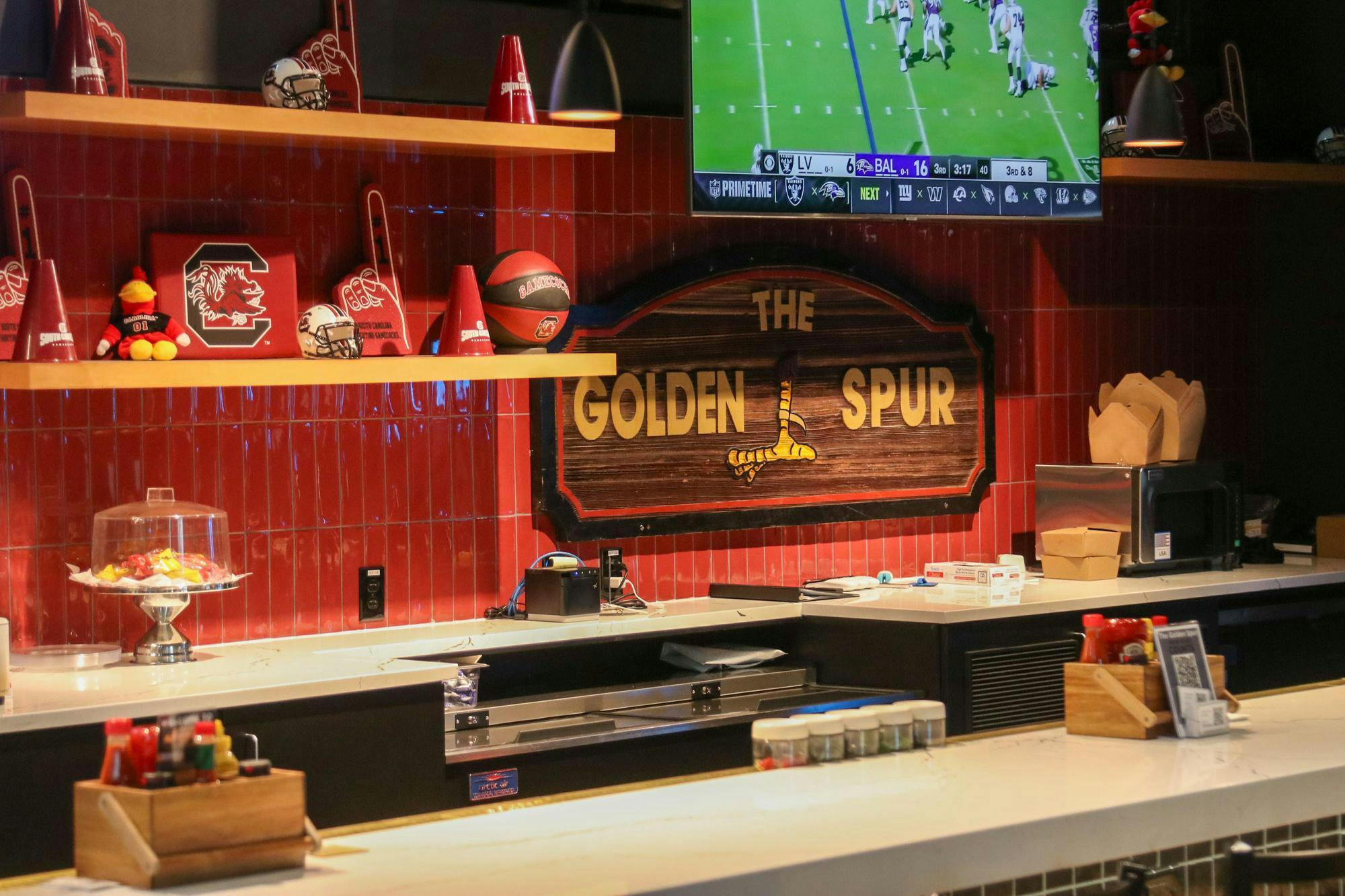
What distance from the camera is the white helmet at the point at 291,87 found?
4656 mm

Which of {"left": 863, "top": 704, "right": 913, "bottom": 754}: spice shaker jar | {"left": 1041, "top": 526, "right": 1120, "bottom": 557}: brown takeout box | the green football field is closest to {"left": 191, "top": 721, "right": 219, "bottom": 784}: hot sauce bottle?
{"left": 863, "top": 704, "right": 913, "bottom": 754}: spice shaker jar

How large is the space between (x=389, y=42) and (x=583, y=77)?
0.68m

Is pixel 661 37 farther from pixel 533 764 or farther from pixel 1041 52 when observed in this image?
pixel 533 764

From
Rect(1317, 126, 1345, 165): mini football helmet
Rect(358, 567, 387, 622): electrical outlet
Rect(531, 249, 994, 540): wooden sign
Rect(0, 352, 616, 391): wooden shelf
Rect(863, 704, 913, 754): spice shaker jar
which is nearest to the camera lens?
Rect(863, 704, 913, 754): spice shaker jar

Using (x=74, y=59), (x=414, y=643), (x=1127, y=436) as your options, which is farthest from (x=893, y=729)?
(x=1127, y=436)

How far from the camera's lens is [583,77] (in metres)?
4.80

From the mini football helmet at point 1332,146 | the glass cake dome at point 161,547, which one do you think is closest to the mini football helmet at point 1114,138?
the mini football helmet at point 1332,146

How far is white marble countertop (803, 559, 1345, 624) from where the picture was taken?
212 inches

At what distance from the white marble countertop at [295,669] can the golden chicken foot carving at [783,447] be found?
1.77 ft

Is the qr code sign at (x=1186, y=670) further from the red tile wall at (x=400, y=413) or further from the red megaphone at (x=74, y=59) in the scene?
the red megaphone at (x=74, y=59)

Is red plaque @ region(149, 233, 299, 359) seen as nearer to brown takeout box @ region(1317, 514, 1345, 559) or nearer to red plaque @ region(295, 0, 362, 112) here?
red plaque @ region(295, 0, 362, 112)

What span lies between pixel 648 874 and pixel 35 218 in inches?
109

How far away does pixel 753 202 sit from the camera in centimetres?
531

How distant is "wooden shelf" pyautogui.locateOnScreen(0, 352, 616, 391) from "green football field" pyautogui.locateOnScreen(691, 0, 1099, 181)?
29.6 inches
